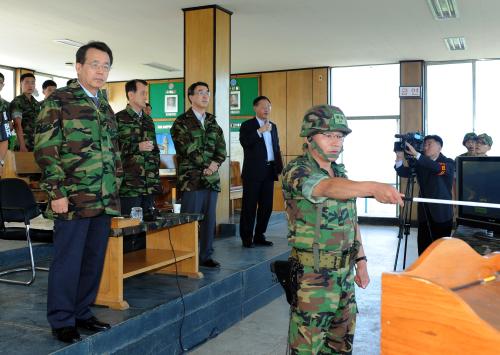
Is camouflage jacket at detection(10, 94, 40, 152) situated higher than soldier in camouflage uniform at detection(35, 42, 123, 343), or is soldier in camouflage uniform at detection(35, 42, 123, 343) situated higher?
camouflage jacket at detection(10, 94, 40, 152)

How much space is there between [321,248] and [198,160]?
7.52 ft

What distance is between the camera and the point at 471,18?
6.65 m

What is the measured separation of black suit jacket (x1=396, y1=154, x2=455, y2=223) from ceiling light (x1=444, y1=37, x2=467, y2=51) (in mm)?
3925

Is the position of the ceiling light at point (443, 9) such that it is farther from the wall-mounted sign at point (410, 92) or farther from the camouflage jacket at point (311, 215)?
the camouflage jacket at point (311, 215)

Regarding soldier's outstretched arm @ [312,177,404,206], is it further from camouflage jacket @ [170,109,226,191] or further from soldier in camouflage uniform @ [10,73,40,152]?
soldier in camouflage uniform @ [10,73,40,152]

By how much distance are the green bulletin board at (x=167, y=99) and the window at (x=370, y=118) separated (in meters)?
3.56

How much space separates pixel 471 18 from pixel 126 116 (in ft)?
16.1

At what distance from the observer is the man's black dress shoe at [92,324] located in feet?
8.75

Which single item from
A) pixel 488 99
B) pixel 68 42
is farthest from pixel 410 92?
pixel 68 42

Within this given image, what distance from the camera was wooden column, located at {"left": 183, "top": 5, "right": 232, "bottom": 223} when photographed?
5992mm

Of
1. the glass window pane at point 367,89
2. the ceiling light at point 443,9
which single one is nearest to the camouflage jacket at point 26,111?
the ceiling light at point 443,9

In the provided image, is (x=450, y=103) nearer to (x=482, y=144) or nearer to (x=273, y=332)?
(x=482, y=144)

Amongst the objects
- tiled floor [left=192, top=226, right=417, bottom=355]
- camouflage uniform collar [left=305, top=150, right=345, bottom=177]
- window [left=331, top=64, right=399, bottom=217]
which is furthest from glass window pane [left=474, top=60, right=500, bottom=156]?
camouflage uniform collar [left=305, top=150, right=345, bottom=177]

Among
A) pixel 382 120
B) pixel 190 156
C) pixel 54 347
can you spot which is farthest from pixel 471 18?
pixel 54 347
